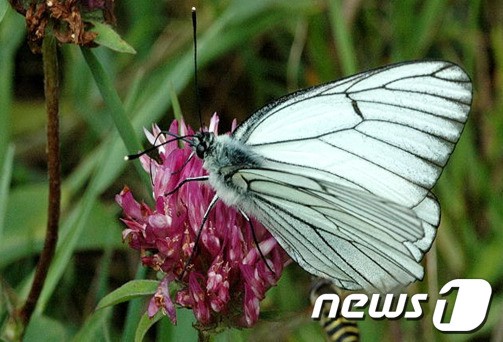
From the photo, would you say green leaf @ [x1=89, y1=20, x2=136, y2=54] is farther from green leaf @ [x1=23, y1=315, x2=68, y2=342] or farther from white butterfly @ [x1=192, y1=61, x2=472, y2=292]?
green leaf @ [x1=23, y1=315, x2=68, y2=342]

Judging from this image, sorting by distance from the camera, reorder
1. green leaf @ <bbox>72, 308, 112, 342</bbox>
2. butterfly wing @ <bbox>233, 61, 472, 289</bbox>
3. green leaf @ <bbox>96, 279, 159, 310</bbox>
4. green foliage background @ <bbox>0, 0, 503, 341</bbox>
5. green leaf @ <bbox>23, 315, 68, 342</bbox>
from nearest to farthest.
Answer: green leaf @ <bbox>96, 279, 159, 310</bbox> → butterfly wing @ <bbox>233, 61, 472, 289</bbox> → green leaf @ <bbox>72, 308, 112, 342</bbox> → green leaf @ <bbox>23, 315, 68, 342</bbox> → green foliage background @ <bbox>0, 0, 503, 341</bbox>

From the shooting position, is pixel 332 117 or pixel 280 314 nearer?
pixel 280 314

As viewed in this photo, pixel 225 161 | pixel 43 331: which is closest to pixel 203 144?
pixel 225 161

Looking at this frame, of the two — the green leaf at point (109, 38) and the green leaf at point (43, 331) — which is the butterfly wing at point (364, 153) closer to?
the green leaf at point (109, 38)

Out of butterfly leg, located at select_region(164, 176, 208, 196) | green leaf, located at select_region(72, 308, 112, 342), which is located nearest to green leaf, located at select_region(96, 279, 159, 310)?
butterfly leg, located at select_region(164, 176, 208, 196)

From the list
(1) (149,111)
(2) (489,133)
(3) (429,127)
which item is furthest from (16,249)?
(2) (489,133)

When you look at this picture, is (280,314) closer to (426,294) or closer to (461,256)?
(426,294)
